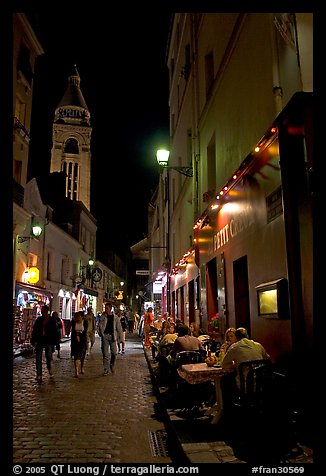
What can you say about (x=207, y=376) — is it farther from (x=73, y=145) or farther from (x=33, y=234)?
(x=73, y=145)

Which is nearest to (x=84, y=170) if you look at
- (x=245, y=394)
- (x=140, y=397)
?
(x=140, y=397)

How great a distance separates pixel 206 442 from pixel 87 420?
2536 mm

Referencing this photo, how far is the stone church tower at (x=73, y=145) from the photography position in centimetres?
5688

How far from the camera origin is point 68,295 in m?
33.2

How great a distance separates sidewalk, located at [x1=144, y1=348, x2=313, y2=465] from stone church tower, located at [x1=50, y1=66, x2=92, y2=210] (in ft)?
169

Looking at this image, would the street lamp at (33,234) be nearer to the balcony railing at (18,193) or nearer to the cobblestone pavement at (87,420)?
the balcony railing at (18,193)

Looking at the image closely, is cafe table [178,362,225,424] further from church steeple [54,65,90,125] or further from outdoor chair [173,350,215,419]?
church steeple [54,65,90,125]

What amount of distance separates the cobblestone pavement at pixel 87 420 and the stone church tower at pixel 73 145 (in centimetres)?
4728

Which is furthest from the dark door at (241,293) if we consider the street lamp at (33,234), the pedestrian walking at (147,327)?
the street lamp at (33,234)

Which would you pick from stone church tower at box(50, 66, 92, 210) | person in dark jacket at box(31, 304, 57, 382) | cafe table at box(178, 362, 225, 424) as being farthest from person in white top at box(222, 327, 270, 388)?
stone church tower at box(50, 66, 92, 210)

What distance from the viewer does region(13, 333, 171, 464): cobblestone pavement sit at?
505cm

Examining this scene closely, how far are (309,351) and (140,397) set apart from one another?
492 cm
